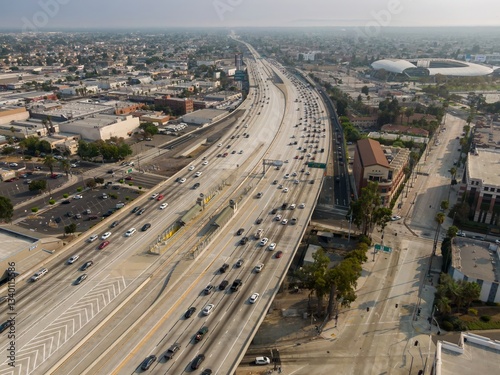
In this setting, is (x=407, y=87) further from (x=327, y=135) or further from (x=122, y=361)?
(x=122, y=361)

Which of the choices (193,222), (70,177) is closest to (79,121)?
(70,177)

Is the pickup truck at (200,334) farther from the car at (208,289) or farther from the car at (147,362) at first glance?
the car at (208,289)

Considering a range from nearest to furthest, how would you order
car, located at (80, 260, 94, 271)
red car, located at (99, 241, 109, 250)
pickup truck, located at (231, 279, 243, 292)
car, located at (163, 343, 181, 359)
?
1. car, located at (163, 343, 181, 359)
2. pickup truck, located at (231, 279, 243, 292)
3. car, located at (80, 260, 94, 271)
4. red car, located at (99, 241, 109, 250)

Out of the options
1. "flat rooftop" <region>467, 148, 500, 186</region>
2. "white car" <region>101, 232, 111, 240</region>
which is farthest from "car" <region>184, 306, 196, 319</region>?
"flat rooftop" <region>467, 148, 500, 186</region>

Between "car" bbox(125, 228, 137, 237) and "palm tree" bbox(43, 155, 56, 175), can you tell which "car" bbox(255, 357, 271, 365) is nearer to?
"car" bbox(125, 228, 137, 237)

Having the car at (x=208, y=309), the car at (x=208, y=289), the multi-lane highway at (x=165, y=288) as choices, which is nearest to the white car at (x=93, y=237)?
the multi-lane highway at (x=165, y=288)
